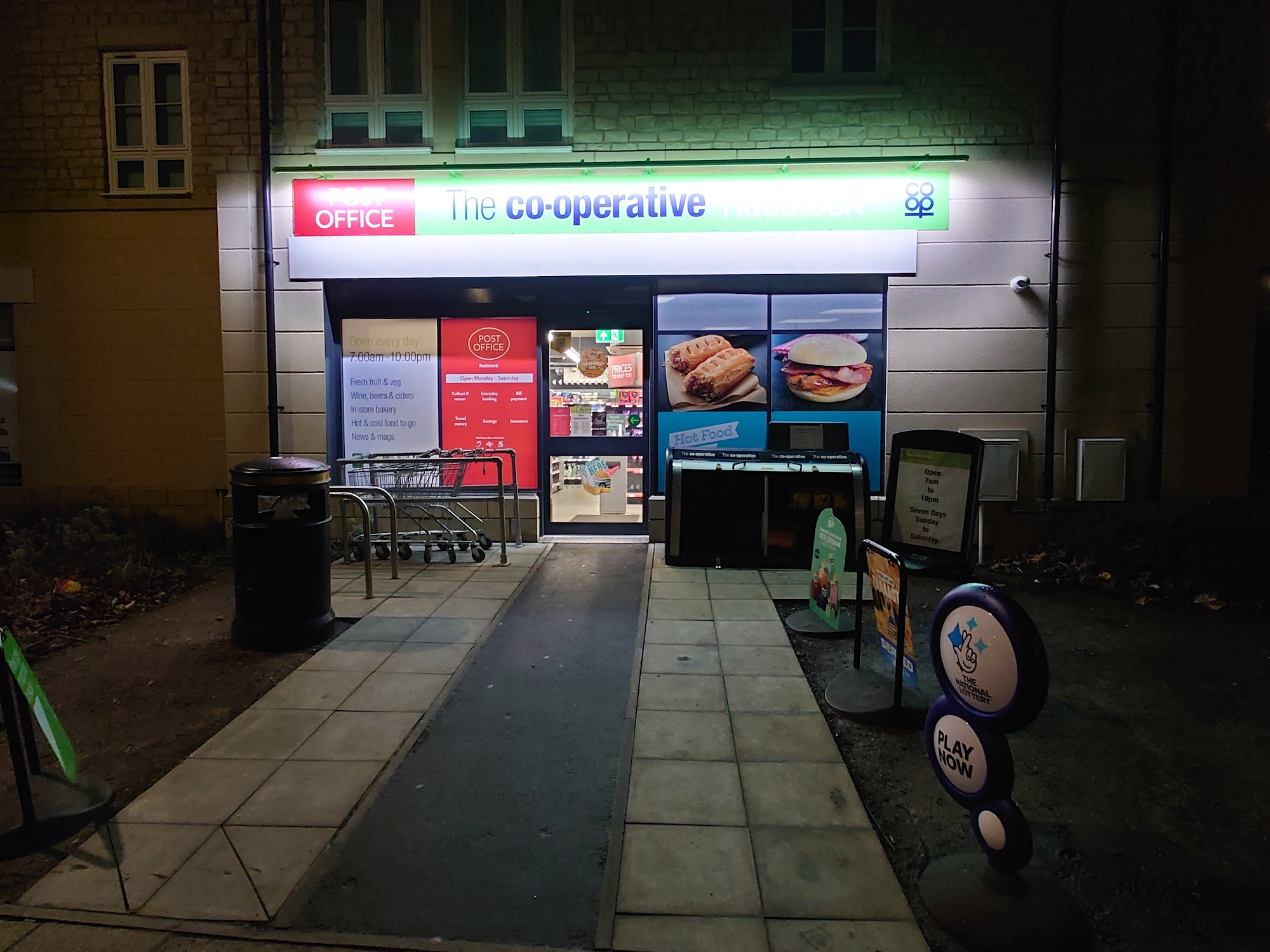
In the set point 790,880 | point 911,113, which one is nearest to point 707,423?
point 911,113

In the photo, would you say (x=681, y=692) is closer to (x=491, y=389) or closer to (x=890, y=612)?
(x=890, y=612)

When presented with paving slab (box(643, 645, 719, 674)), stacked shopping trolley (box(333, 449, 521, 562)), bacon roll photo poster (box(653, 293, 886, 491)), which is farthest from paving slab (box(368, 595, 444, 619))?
bacon roll photo poster (box(653, 293, 886, 491))

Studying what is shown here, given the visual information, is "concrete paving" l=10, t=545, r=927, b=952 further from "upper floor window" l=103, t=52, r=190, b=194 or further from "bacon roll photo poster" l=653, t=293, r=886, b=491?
"upper floor window" l=103, t=52, r=190, b=194

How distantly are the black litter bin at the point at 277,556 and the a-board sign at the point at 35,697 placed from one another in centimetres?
227

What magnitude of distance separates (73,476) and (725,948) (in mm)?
10752

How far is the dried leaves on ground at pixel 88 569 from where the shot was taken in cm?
618

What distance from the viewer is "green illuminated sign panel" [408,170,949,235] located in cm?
852

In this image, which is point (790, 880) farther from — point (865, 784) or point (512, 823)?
point (512, 823)

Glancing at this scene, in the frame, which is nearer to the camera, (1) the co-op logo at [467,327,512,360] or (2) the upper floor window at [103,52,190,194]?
(2) the upper floor window at [103,52,190,194]

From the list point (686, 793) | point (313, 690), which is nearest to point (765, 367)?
point (313, 690)

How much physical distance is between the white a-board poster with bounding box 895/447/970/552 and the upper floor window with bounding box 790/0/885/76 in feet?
18.1

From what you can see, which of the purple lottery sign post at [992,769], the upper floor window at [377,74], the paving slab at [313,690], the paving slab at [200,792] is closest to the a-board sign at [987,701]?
the purple lottery sign post at [992,769]

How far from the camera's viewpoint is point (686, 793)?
345 cm

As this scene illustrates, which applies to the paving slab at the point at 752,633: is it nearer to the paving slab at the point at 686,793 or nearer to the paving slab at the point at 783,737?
the paving slab at the point at 783,737
